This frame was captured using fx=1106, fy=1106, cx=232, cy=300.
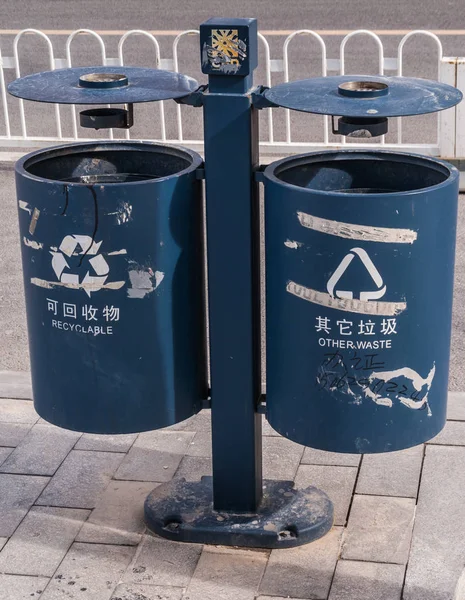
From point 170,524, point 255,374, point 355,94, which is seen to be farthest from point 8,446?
point 355,94

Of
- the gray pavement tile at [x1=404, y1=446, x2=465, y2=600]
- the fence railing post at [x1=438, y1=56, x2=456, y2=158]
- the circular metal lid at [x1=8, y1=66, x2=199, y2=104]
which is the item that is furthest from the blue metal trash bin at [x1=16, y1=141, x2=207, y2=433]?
the fence railing post at [x1=438, y1=56, x2=456, y2=158]

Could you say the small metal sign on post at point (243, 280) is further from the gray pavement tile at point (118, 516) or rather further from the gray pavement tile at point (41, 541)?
the gray pavement tile at point (41, 541)

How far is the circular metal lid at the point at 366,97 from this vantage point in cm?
331

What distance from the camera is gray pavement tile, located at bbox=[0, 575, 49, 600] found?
12.1 feet

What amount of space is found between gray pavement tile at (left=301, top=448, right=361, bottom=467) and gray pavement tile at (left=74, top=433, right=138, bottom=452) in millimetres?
740

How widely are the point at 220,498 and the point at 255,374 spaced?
0.51 m

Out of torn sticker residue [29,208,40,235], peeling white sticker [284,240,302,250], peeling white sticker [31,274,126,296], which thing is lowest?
peeling white sticker [31,274,126,296]

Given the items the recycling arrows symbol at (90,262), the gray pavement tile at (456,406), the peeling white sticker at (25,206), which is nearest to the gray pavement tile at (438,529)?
the gray pavement tile at (456,406)

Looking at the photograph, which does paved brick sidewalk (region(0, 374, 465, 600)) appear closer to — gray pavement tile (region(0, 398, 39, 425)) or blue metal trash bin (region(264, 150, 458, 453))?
gray pavement tile (region(0, 398, 39, 425))

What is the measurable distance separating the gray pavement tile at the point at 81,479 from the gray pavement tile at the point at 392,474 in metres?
1.00

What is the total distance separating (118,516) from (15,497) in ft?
1.42

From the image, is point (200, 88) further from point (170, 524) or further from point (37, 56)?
point (37, 56)

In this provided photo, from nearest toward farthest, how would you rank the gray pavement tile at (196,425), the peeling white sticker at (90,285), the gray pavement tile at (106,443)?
1. the peeling white sticker at (90,285)
2. the gray pavement tile at (106,443)
3. the gray pavement tile at (196,425)

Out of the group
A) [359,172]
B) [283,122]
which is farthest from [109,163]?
[283,122]
